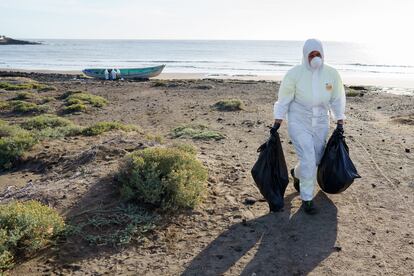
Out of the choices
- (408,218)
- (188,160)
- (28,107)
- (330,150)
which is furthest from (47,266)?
(28,107)

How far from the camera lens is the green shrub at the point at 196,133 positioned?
29.9ft

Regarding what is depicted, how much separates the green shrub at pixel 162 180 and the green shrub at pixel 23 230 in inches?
42.3

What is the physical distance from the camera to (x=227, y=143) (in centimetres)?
870

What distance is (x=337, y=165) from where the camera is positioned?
5.18 m

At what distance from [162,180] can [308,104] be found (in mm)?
1839

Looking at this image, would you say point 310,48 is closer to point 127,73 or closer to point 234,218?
point 234,218

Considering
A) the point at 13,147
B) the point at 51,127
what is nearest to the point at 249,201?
the point at 13,147

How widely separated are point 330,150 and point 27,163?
512 centimetres

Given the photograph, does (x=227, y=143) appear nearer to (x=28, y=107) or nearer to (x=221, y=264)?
(x=221, y=264)

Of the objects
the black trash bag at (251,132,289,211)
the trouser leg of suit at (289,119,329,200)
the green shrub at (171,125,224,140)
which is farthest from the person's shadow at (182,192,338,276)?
the green shrub at (171,125,224,140)

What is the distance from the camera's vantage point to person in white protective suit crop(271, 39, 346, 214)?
4.96 m

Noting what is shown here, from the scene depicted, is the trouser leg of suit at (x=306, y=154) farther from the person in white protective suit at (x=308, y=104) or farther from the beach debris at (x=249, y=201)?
the beach debris at (x=249, y=201)

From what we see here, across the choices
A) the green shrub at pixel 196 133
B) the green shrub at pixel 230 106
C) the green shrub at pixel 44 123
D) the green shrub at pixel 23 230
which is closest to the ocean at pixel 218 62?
the green shrub at pixel 230 106

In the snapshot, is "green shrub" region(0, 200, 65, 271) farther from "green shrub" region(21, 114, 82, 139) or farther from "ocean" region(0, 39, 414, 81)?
"ocean" region(0, 39, 414, 81)
